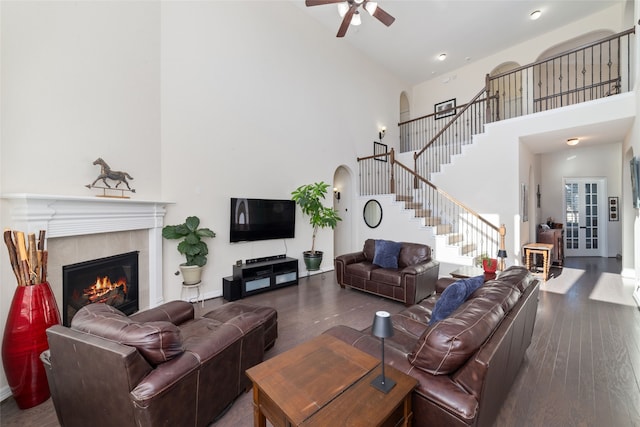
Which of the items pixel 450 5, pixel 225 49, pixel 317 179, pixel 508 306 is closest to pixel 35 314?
pixel 508 306

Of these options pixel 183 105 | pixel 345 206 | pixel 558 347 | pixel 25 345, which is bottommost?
pixel 558 347

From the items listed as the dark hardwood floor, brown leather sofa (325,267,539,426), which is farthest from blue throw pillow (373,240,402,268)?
brown leather sofa (325,267,539,426)

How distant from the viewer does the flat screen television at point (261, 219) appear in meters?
4.61

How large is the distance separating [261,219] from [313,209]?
1021 millimetres

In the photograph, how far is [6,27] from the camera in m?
2.32

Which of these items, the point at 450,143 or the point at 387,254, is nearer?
the point at 387,254

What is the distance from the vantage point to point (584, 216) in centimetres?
781

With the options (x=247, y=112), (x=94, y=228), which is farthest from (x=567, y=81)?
(x=94, y=228)

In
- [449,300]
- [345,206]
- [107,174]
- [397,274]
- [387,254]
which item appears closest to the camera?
[449,300]

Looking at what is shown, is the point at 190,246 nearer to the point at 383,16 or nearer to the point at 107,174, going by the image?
the point at 107,174

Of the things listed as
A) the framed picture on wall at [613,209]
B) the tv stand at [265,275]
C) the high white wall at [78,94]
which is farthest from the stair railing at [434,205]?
the framed picture on wall at [613,209]

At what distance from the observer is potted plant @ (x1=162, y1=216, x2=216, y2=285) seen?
12.5 ft

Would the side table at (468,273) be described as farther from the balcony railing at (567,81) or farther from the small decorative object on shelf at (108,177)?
the small decorative object on shelf at (108,177)

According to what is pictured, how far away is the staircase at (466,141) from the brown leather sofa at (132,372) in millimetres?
4916
